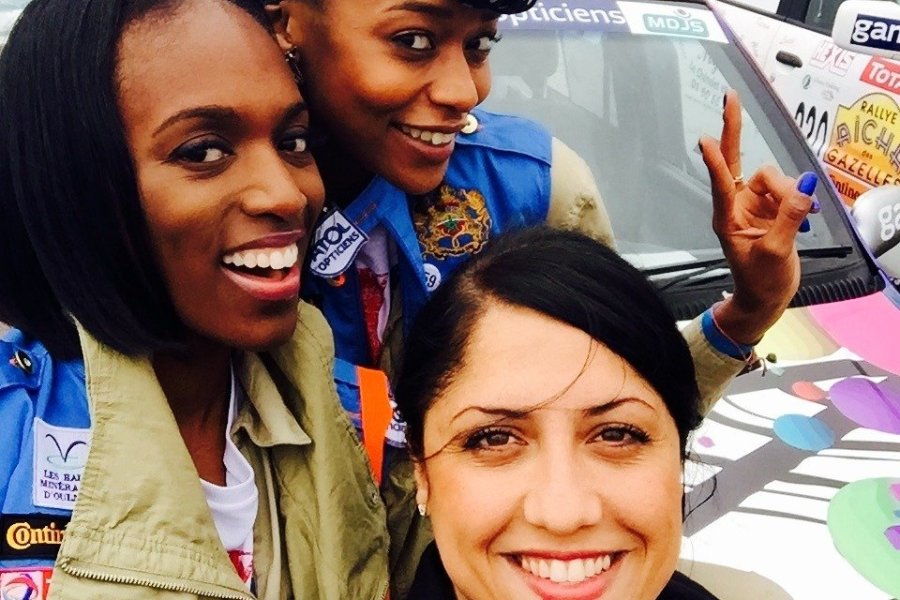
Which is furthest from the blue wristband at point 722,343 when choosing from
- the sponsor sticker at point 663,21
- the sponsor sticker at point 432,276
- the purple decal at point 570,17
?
the sponsor sticker at point 663,21

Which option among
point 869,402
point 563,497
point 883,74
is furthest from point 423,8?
→ point 883,74

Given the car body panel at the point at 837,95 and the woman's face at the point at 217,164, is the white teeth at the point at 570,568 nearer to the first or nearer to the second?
the woman's face at the point at 217,164

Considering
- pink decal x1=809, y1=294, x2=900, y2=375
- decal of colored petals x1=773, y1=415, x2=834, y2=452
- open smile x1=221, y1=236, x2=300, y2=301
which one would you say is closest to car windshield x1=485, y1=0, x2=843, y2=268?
pink decal x1=809, y1=294, x2=900, y2=375

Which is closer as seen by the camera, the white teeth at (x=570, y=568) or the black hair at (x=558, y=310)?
the white teeth at (x=570, y=568)

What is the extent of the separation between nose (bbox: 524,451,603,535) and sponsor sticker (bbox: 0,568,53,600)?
1.95 ft

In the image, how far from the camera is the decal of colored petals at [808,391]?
7.24 feet

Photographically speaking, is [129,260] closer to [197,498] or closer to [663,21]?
[197,498]

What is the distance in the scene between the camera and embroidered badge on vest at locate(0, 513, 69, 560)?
3.67 ft

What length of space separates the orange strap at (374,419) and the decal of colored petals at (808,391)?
1137mm

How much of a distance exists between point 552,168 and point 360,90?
48 centimetres

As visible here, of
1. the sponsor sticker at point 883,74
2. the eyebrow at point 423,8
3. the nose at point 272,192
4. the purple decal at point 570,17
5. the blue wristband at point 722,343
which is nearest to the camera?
the nose at point 272,192

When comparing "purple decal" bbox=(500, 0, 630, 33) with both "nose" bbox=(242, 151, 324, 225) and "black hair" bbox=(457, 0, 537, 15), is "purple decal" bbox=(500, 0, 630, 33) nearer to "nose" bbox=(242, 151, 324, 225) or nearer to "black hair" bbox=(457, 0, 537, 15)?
"black hair" bbox=(457, 0, 537, 15)

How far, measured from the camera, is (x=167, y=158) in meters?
1.20

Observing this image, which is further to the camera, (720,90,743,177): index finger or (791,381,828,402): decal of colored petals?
(791,381,828,402): decal of colored petals
